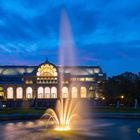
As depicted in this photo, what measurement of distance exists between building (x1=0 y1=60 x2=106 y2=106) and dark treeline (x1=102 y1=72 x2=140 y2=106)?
3698 centimetres

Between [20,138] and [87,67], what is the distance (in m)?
110

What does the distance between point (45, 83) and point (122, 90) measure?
158 ft

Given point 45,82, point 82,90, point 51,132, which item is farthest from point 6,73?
point 51,132

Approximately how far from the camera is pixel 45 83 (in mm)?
116750

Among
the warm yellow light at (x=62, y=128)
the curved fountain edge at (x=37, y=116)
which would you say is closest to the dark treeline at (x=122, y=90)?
the curved fountain edge at (x=37, y=116)

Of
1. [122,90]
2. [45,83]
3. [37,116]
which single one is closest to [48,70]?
[45,83]

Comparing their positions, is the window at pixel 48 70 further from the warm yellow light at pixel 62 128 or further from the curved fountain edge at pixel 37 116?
the warm yellow light at pixel 62 128

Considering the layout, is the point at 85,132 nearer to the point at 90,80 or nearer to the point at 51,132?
the point at 51,132

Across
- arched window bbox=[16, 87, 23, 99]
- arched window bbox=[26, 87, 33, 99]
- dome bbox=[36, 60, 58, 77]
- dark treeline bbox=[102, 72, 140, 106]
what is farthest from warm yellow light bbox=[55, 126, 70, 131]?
arched window bbox=[16, 87, 23, 99]

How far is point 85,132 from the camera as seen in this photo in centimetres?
2412

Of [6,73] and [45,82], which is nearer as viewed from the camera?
[45,82]

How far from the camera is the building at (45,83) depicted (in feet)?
383

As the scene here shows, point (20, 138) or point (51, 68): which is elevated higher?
point (51, 68)

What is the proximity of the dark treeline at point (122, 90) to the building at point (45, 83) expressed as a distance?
37.0 meters
